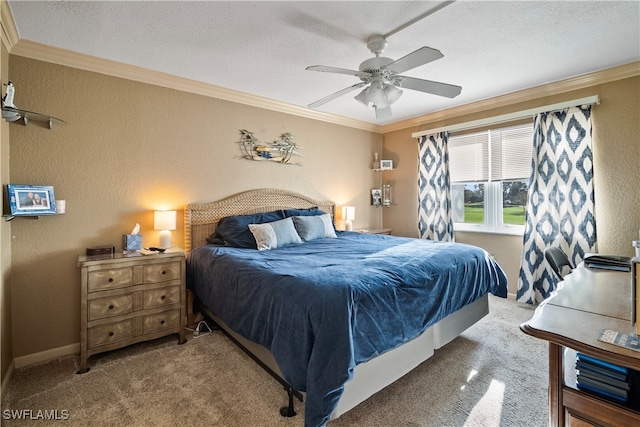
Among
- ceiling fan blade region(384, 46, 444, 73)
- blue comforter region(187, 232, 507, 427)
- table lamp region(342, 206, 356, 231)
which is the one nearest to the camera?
blue comforter region(187, 232, 507, 427)

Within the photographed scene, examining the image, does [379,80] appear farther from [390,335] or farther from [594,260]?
[594,260]

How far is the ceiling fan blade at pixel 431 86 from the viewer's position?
226cm

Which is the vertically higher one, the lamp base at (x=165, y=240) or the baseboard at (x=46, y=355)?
the lamp base at (x=165, y=240)

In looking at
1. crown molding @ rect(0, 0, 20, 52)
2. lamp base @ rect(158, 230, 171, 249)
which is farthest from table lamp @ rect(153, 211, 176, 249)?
crown molding @ rect(0, 0, 20, 52)

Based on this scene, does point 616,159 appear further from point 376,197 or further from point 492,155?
point 376,197

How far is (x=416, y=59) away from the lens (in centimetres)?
193

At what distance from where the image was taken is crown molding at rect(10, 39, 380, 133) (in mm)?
2388

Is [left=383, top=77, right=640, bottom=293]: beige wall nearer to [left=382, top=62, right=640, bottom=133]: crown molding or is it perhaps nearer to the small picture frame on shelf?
[left=382, top=62, right=640, bottom=133]: crown molding

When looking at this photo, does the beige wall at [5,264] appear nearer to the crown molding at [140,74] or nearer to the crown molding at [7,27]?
the crown molding at [7,27]

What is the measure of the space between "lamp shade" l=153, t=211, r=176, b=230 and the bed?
1.01 ft

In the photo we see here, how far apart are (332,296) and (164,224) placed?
6.79 feet

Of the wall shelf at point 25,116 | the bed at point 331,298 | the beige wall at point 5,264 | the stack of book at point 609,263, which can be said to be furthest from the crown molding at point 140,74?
the stack of book at point 609,263

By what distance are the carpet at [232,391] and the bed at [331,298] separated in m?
0.16

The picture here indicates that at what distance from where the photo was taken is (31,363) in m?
2.37
